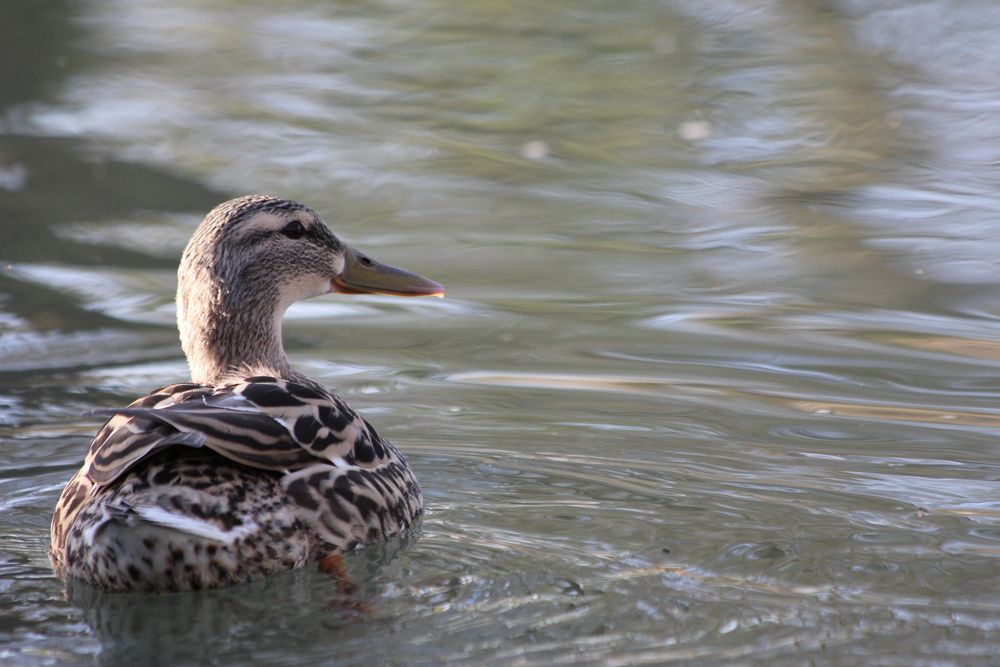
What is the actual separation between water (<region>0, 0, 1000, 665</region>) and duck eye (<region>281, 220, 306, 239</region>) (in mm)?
A: 1037

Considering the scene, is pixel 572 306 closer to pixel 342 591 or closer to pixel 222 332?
pixel 222 332

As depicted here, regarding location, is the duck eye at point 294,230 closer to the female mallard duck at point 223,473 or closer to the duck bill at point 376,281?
the female mallard duck at point 223,473

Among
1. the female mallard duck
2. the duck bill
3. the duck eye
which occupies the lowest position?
the female mallard duck

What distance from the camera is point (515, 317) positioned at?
28.2 ft

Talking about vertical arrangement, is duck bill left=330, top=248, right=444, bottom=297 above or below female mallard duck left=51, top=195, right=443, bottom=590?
above

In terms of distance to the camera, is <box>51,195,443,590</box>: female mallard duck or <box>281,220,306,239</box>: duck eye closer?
<box>51,195,443,590</box>: female mallard duck

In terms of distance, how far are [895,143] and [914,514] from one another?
667 centimetres

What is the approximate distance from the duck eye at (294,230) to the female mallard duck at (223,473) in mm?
232

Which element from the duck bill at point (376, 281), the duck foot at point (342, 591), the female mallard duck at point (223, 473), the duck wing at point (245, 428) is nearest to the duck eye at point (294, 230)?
the female mallard duck at point (223, 473)

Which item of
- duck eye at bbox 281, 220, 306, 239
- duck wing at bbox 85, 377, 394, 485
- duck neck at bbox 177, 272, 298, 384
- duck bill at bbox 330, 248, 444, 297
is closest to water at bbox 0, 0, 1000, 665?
duck wing at bbox 85, 377, 394, 485

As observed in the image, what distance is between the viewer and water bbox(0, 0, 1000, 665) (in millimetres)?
4727

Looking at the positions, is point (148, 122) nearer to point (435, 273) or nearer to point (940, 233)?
point (435, 273)

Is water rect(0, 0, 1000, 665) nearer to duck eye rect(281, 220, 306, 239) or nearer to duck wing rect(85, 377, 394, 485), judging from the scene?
duck wing rect(85, 377, 394, 485)

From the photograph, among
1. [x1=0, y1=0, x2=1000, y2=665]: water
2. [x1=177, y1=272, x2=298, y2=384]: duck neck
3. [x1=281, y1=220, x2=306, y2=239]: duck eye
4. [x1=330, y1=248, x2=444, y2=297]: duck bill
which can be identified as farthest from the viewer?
[x1=330, y1=248, x2=444, y2=297]: duck bill
